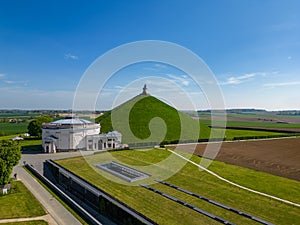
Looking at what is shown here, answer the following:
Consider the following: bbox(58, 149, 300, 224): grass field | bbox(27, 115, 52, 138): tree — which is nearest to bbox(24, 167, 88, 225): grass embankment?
bbox(58, 149, 300, 224): grass field

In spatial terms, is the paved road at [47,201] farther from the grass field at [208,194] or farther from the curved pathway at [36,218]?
the grass field at [208,194]

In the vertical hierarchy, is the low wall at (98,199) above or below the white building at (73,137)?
below

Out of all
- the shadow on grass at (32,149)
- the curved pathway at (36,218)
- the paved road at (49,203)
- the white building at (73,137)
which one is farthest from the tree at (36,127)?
the curved pathway at (36,218)

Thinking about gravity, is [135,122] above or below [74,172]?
above

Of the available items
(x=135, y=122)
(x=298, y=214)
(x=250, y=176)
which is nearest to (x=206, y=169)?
(x=250, y=176)

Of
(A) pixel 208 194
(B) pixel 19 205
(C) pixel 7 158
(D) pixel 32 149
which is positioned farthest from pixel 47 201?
(D) pixel 32 149

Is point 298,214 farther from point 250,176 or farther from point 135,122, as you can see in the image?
point 135,122
